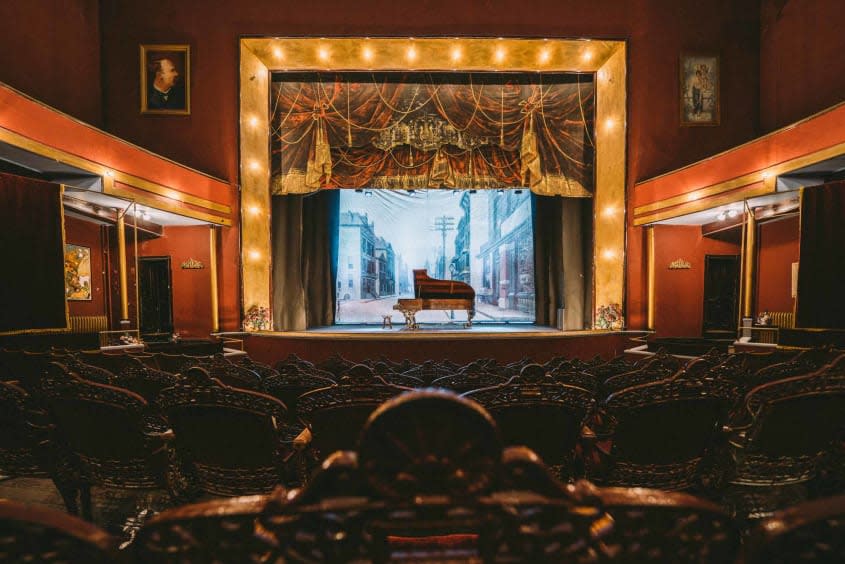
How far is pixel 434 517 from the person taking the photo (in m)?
0.73

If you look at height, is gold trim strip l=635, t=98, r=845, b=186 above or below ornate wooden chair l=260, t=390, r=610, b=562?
above

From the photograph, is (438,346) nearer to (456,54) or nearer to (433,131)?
(433,131)

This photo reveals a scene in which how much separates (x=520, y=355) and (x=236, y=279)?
19.7 feet

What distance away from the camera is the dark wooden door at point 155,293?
898cm

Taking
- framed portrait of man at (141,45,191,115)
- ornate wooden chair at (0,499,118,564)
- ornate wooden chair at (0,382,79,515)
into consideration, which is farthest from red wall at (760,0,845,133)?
framed portrait of man at (141,45,191,115)

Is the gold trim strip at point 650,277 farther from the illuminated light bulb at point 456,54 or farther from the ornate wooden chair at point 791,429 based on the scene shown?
the ornate wooden chair at point 791,429

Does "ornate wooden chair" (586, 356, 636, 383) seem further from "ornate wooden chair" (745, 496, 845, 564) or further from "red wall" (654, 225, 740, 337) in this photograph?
"red wall" (654, 225, 740, 337)

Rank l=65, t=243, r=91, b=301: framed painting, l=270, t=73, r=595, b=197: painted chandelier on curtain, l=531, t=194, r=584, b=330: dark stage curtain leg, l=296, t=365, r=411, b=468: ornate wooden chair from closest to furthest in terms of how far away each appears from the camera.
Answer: l=296, t=365, r=411, b=468: ornate wooden chair
l=65, t=243, r=91, b=301: framed painting
l=270, t=73, r=595, b=197: painted chandelier on curtain
l=531, t=194, r=584, b=330: dark stage curtain leg

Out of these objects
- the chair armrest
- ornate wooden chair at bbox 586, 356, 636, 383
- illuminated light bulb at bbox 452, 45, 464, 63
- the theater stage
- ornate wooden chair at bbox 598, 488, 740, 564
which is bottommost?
the theater stage

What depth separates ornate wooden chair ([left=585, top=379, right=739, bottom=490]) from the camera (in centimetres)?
171

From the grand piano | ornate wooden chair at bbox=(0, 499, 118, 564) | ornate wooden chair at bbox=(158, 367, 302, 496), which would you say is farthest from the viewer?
the grand piano

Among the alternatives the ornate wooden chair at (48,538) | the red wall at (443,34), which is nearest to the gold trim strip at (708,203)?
the red wall at (443,34)

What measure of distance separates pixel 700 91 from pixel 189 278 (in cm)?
1182

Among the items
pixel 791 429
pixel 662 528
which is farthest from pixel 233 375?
pixel 791 429
